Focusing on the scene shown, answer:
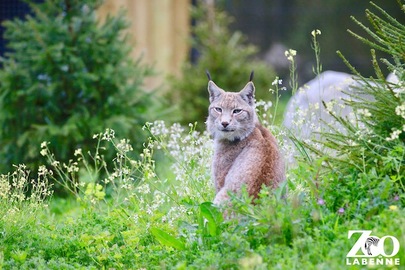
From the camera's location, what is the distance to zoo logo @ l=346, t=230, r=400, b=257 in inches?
158

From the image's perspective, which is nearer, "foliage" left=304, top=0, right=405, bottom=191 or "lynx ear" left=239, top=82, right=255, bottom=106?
"foliage" left=304, top=0, right=405, bottom=191

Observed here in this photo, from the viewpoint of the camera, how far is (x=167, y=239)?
4.84 metres

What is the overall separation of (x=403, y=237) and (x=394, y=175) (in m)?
0.74

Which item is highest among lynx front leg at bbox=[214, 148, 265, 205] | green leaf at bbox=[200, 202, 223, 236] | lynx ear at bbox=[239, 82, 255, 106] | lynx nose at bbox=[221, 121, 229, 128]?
lynx ear at bbox=[239, 82, 255, 106]

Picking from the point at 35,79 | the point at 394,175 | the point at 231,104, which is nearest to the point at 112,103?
the point at 35,79

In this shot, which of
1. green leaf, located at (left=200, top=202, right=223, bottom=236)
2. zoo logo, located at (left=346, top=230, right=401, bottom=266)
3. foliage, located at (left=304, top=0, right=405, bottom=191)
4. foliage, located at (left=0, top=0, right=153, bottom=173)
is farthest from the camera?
foliage, located at (left=0, top=0, right=153, bottom=173)

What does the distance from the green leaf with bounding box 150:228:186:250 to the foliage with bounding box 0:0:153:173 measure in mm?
2765

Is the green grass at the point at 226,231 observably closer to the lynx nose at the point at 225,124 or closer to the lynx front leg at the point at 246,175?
the lynx front leg at the point at 246,175

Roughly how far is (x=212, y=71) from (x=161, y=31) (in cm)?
198

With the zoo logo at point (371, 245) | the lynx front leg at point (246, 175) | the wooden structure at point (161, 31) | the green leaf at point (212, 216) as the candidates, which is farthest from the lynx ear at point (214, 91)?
the wooden structure at point (161, 31)

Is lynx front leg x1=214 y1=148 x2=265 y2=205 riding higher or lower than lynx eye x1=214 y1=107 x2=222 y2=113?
lower

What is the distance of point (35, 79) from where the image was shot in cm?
775

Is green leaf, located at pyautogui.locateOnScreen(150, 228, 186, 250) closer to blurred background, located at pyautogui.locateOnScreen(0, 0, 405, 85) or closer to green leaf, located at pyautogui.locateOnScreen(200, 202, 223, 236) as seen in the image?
green leaf, located at pyautogui.locateOnScreen(200, 202, 223, 236)

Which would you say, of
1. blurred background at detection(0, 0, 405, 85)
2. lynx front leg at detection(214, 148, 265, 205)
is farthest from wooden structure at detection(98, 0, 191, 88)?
lynx front leg at detection(214, 148, 265, 205)
